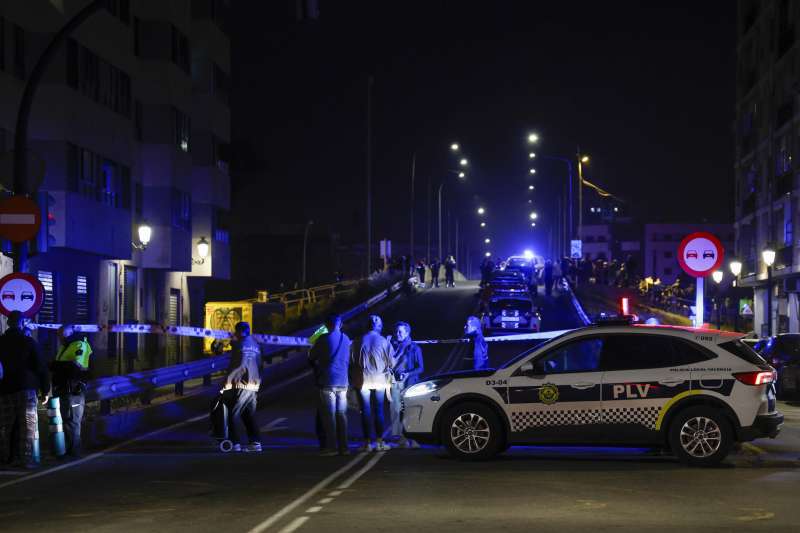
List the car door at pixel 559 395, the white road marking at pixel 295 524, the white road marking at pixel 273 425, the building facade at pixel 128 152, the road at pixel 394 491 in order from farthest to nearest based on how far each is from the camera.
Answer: the building facade at pixel 128 152
the white road marking at pixel 273 425
the car door at pixel 559 395
the road at pixel 394 491
the white road marking at pixel 295 524

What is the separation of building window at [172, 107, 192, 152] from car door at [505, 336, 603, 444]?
108ft

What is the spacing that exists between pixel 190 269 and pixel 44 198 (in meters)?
29.0

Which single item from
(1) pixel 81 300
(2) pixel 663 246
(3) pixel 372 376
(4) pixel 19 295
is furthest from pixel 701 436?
(2) pixel 663 246

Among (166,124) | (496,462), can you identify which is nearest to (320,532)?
(496,462)

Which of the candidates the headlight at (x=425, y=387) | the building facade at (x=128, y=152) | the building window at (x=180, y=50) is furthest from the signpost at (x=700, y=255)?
the building window at (x=180, y=50)

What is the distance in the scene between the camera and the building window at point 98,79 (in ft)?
112

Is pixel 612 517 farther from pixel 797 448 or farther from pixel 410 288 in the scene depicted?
pixel 410 288

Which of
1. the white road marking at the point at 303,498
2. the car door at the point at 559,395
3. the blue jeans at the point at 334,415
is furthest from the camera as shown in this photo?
the blue jeans at the point at 334,415

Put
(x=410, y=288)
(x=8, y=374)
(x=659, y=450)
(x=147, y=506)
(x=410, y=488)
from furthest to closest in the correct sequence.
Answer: (x=410, y=288) < (x=659, y=450) < (x=8, y=374) < (x=410, y=488) < (x=147, y=506)

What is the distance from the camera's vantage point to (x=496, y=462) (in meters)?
15.1

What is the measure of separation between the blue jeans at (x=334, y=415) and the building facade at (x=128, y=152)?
40.8 ft

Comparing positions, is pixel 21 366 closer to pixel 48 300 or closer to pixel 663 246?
pixel 48 300

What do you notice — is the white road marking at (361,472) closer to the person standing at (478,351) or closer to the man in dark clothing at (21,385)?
the person standing at (478,351)

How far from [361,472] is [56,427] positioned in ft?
13.6
